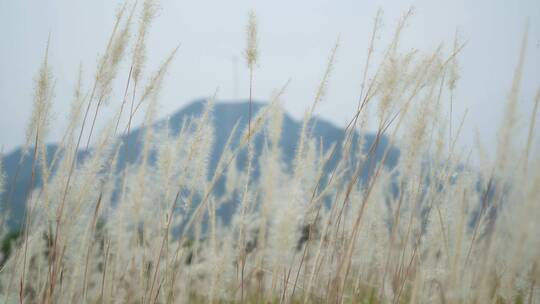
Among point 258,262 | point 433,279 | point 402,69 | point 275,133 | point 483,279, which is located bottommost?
point 258,262

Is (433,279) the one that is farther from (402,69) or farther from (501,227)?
(402,69)

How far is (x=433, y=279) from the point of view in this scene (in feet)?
6.09

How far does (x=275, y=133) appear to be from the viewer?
189 cm

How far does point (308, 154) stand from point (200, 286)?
5.83ft

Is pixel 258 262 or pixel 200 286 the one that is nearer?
pixel 258 262

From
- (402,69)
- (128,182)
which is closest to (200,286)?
(128,182)

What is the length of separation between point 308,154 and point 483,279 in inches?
34.9

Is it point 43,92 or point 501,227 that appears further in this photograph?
point 501,227

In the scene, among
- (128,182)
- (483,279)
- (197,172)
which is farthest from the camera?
(128,182)

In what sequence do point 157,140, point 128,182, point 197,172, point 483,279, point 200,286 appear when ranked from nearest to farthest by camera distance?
point 483,279, point 197,172, point 157,140, point 128,182, point 200,286

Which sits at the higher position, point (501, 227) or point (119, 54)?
point (119, 54)

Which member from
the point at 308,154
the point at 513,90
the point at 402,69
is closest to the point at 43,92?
the point at 308,154

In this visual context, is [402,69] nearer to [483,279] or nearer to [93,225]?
→ [483,279]

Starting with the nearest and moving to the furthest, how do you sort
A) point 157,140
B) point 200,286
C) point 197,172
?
1. point 197,172
2. point 157,140
3. point 200,286
